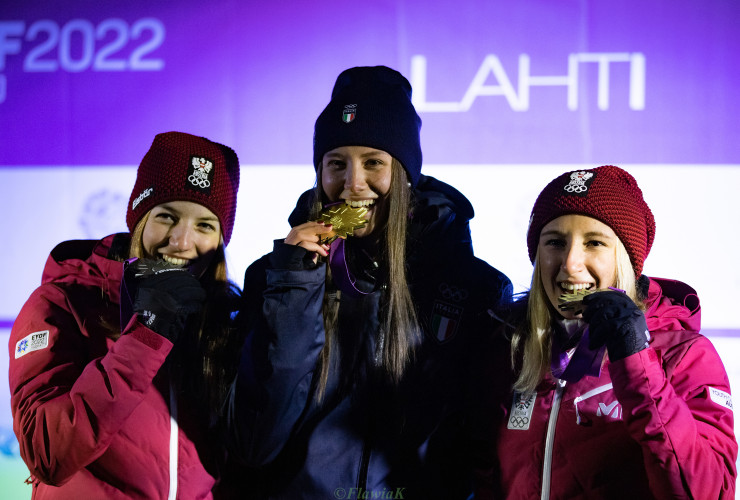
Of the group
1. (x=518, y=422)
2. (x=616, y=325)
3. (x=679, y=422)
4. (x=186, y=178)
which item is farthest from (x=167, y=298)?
(x=679, y=422)

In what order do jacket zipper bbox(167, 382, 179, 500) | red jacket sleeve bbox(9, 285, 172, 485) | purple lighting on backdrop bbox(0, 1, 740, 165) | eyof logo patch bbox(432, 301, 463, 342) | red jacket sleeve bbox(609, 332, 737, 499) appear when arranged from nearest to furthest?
1. red jacket sleeve bbox(609, 332, 737, 499)
2. red jacket sleeve bbox(9, 285, 172, 485)
3. jacket zipper bbox(167, 382, 179, 500)
4. eyof logo patch bbox(432, 301, 463, 342)
5. purple lighting on backdrop bbox(0, 1, 740, 165)

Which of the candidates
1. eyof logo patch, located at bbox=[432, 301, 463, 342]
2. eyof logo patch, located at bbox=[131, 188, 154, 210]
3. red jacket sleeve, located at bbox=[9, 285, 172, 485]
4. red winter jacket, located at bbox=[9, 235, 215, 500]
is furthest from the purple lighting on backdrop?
red jacket sleeve, located at bbox=[9, 285, 172, 485]

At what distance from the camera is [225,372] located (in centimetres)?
166

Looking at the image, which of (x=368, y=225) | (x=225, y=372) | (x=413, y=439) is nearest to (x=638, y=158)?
(x=368, y=225)

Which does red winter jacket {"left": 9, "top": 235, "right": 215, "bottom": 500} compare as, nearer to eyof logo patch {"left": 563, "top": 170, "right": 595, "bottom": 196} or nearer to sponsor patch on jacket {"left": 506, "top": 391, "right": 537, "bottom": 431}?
sponsor patch on jacket {"left": 506, "top": 391, "right": 537, "bottom": 431}

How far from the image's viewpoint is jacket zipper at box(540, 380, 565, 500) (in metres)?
1.49

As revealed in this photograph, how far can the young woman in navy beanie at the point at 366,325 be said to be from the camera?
59.9 inches

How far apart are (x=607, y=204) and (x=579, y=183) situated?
78 mm

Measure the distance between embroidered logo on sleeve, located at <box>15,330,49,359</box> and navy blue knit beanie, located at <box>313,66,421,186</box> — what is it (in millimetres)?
721

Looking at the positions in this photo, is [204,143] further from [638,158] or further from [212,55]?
[638,158]

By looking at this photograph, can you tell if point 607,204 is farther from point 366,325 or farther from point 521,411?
point 366,325

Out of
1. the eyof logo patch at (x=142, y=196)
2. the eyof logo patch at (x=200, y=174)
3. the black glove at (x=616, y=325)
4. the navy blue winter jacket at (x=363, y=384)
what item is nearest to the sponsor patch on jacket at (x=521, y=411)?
the navy blue winter jacket at (x=363, y=384)

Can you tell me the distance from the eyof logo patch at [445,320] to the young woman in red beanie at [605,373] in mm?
129

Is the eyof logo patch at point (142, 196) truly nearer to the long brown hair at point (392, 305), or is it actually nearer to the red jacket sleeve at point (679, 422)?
the long brown hair at point (392, 305)
